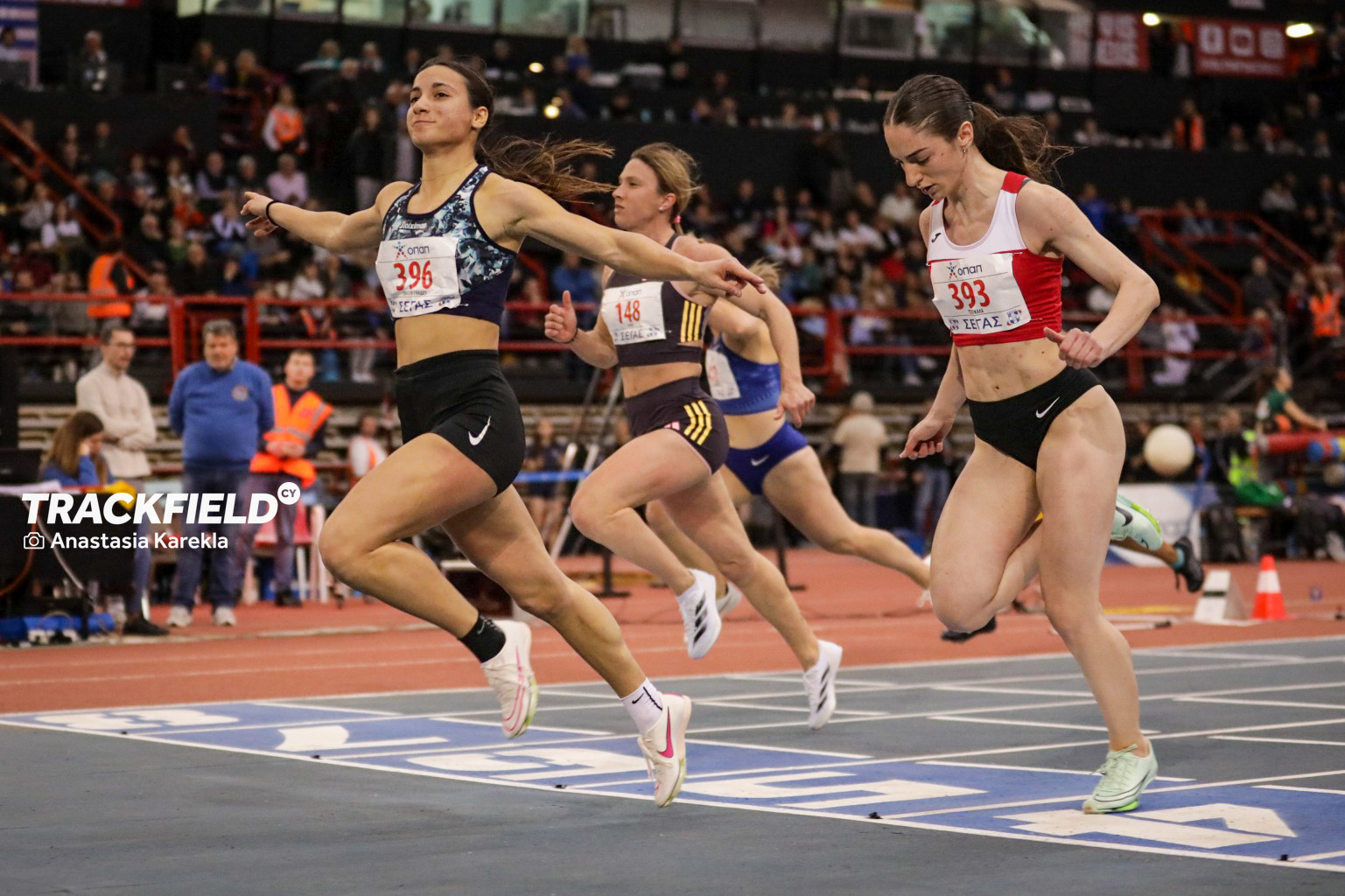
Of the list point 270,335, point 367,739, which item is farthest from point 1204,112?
point 367,739

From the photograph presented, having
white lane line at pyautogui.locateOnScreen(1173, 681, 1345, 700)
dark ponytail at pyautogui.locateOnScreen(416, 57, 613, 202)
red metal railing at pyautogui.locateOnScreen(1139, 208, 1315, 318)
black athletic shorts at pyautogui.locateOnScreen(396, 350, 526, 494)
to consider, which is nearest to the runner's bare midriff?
dark ponytail at pyautogui.locateOnScreen(416, 57, 613, 202)

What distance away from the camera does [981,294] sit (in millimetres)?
6020

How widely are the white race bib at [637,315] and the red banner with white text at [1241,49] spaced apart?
89.7ft

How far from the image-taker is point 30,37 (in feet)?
76.8

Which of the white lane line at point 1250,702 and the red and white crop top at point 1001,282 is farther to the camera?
the white lane line at point 1250,702

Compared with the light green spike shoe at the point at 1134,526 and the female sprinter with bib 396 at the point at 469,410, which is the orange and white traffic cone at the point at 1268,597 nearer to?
the light green spike shoe at the point at 1134,526

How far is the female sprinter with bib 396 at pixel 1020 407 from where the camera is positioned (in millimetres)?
5957

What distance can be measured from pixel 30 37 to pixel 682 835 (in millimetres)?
20492

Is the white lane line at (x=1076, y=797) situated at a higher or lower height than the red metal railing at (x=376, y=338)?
lower

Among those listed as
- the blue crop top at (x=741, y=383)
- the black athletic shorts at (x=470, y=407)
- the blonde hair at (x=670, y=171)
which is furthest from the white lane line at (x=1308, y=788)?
the blue crop top at (x=741, y=383)

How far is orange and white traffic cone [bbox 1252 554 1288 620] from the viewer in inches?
542

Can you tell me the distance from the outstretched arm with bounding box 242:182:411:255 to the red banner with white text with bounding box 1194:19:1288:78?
96.4ft

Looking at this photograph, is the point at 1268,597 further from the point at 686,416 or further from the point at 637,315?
the point at 637,315

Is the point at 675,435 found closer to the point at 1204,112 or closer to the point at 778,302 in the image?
the point at 778,302
